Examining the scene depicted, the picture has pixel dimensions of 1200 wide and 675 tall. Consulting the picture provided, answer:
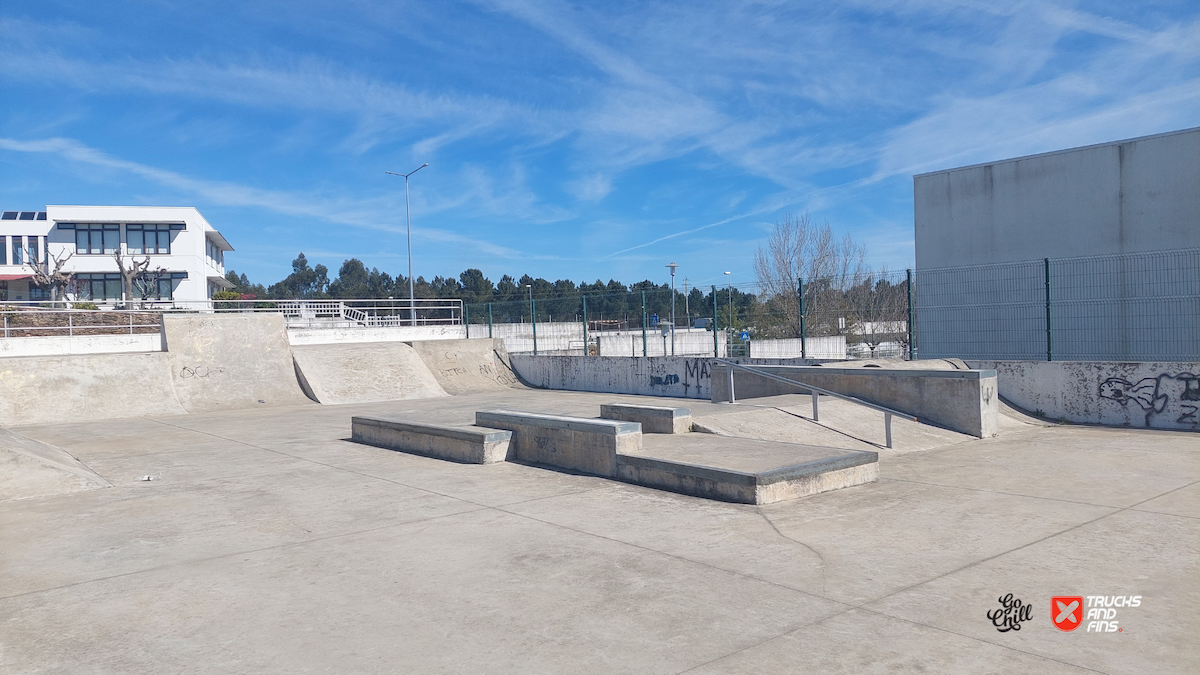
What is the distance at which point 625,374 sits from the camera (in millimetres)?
21125

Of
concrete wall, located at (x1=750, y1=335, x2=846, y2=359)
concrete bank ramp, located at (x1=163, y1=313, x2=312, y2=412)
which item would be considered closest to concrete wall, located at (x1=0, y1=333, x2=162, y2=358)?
concrete bank ramp, located at (x1=163, y1=313, x2=312, y2=412)

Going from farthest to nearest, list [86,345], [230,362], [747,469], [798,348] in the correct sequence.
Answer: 1. [86,345]
2. [230,362]
3. [798,348]
4. [747,469]

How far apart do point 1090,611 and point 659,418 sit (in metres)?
6.38

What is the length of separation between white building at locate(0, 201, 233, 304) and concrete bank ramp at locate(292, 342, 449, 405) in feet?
106

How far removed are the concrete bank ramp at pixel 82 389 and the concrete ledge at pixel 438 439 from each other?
9649 mm

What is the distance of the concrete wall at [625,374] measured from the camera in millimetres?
18672

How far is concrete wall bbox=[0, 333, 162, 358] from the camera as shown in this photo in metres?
21.7

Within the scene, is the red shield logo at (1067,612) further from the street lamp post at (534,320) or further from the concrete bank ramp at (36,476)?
the street lamp post at (534,320)

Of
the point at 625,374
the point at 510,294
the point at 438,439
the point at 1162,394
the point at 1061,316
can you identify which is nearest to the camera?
the point at 438,439

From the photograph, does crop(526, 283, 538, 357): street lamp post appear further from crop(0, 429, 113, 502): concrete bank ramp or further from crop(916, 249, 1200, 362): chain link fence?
crop(0, 429, 113, 502): concrete bank ramp

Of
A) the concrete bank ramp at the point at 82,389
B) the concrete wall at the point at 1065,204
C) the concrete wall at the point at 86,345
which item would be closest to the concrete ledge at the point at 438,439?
the concrete bank ramp at the point at 82,389

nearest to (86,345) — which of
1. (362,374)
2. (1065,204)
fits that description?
(362,374)

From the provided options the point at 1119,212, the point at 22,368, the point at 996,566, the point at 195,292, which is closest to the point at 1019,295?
the point at 1119,212

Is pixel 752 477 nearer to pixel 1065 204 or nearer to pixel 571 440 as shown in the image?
pixel 571 440
